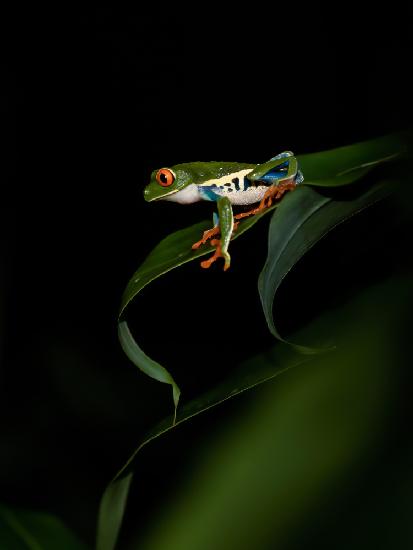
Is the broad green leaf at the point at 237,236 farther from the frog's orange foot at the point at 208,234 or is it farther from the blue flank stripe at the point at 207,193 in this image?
the blue flank stripe at the point at 207,193

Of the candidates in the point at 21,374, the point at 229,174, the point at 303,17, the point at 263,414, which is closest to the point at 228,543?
the point at 263,414

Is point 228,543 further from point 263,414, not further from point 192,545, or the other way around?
point 263,414

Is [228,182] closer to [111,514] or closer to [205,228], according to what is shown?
[205,228]

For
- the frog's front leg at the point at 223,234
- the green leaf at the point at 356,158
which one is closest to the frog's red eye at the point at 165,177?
the frog's front leg at the point at 223,234

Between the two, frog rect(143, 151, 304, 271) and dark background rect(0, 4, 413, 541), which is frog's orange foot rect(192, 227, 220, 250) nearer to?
frog rect(143, 151, 304, 271)

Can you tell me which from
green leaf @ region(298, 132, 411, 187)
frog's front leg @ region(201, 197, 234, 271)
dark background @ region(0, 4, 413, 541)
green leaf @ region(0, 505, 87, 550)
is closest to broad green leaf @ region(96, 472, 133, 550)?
green leaf @ region(0, 505, 87, 550)

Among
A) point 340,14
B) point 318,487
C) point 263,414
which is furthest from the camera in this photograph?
point 340,14
